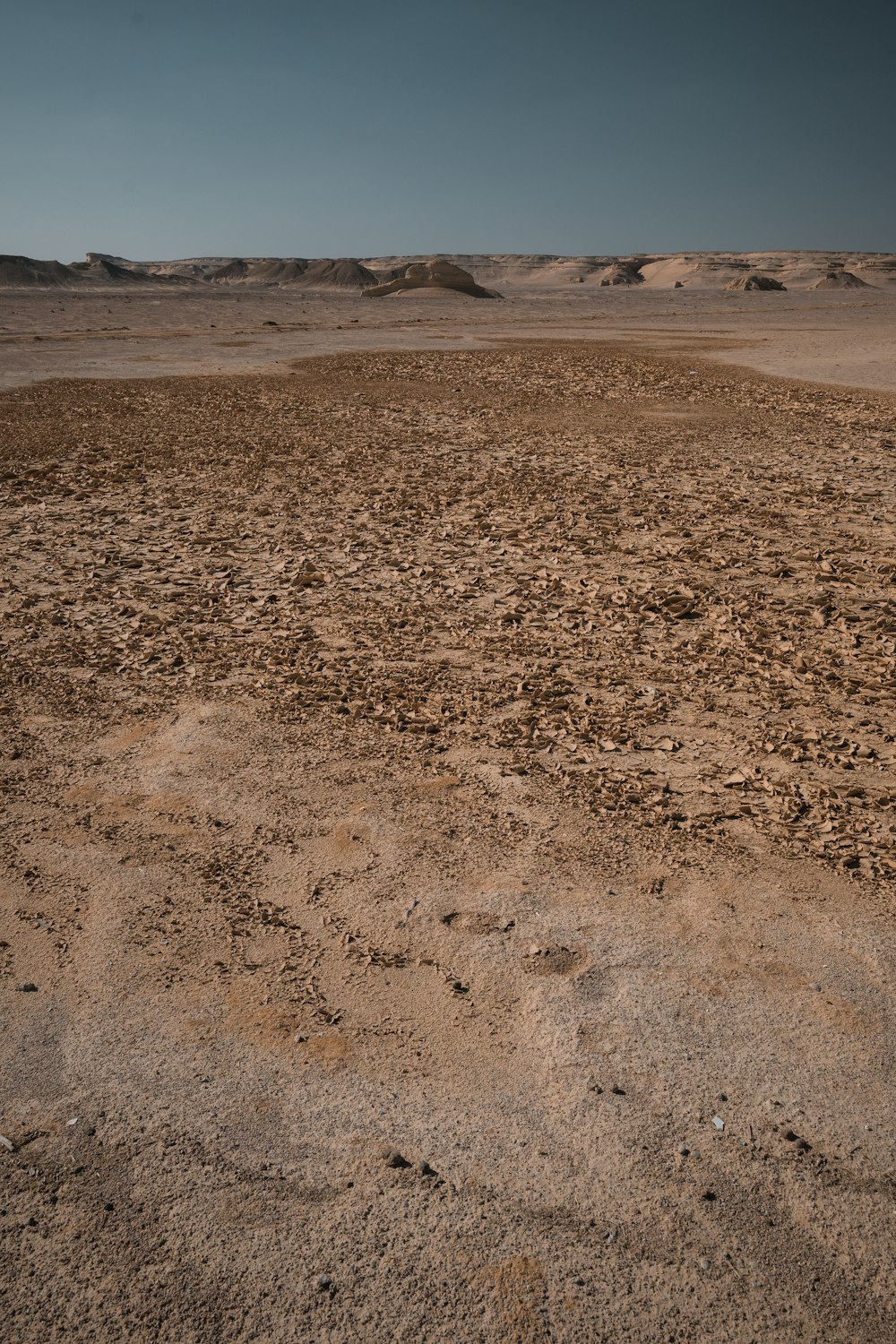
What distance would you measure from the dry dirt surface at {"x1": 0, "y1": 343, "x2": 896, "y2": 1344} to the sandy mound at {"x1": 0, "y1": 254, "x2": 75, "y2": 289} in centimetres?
6603

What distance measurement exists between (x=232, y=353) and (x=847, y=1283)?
1964 centimetres

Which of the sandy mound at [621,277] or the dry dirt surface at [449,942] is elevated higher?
the sandy mound at [621,277]

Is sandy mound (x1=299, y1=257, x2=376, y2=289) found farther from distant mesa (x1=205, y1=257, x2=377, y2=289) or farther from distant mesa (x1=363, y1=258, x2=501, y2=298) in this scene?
distant mesa (x1=363, y1=258, x2=501, y2=298)

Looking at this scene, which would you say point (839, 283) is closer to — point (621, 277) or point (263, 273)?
point (621, 277)

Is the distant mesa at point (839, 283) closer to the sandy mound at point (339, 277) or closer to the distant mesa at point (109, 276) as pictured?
the sandy mound at point (339, 277)

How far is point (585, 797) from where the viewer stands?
354 centimetres

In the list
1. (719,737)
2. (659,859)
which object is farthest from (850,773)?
(659,859)

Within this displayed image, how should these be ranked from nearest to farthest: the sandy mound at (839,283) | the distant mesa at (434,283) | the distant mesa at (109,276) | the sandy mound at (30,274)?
the distant mesa at (434,283)
the sandy mound at (30,274)
the sandy mound at (839,283)
the distant mesa at (109,276)

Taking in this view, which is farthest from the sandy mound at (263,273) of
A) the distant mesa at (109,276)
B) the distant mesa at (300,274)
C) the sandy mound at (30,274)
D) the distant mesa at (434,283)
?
the distant mesa at (434,283)

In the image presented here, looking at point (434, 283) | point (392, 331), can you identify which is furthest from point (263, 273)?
point (392, 331)

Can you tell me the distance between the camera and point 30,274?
213 ft

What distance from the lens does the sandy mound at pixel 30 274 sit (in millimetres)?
63219

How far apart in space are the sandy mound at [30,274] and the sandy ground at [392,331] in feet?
74.8

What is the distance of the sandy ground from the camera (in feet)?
56.0
